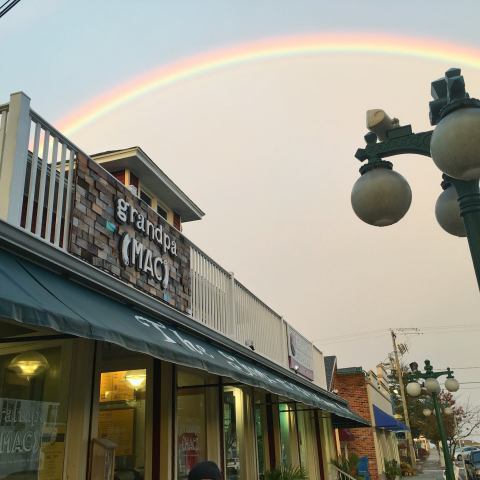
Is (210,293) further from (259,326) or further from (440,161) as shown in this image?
(440,161)

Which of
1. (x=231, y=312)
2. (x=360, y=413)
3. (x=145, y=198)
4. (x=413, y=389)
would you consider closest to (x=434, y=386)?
(x=413, y=389)

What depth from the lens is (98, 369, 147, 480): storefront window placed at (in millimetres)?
6824

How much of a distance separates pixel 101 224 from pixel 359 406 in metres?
20.9

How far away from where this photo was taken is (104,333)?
12.4ft

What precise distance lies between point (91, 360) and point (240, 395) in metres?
5.27

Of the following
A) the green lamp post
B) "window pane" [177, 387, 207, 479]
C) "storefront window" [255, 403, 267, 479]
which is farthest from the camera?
the green lamp post

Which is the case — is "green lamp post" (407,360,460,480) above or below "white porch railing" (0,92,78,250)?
below

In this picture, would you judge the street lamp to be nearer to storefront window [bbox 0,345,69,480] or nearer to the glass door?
storefront window [bbox 0,345,69,480]

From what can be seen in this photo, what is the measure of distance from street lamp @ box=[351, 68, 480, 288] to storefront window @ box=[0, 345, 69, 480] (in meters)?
3.29

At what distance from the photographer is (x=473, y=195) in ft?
10.0

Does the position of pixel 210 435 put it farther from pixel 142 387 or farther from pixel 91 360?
pixel 91 360

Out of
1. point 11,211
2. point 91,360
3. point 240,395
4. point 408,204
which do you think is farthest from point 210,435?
point 408,204

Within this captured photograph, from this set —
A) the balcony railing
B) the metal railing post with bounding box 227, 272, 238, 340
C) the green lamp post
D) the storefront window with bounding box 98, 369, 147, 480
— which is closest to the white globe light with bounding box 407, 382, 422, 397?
the green lamp post

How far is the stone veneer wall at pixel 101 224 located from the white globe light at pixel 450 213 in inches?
128
